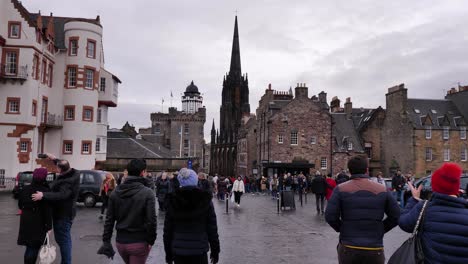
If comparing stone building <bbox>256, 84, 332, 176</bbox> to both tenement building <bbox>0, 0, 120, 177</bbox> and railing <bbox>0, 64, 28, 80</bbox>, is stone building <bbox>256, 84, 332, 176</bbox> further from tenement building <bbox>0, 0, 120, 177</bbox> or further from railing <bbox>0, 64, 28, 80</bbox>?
railing <bbox>0, 64, 28, 80</bbox>

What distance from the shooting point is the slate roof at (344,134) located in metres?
50.9

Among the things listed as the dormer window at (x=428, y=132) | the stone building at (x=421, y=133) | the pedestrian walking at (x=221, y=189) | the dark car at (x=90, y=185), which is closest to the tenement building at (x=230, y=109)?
the stone building at (x=421, y=133)

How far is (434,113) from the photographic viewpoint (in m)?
52.6

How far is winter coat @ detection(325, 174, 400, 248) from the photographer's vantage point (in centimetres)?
495

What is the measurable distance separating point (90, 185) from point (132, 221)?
15722 mm

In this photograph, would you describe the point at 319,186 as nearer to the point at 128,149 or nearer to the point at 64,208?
the point at 64,208

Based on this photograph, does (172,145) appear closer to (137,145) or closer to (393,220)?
(137,145)

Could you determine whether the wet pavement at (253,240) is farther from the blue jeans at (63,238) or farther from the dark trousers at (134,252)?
the dark trousers at (134,252)

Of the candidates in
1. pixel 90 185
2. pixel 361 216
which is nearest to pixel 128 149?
pixel 90 185

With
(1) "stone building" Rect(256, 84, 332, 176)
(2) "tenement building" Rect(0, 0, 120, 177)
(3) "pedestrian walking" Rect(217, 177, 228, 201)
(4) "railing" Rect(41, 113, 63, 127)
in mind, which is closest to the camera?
(3) "pedestrian walking" Rect(217, 177, 228, 201)

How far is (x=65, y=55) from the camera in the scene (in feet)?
124

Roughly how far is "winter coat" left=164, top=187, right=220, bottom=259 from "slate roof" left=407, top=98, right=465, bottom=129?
4930 cm

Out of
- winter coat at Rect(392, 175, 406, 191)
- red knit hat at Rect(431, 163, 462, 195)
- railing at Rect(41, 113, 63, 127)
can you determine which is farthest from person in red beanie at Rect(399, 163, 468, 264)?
railing at Rect(41, 113, 63, 127)

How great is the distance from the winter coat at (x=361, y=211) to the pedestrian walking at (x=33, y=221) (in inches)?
175
